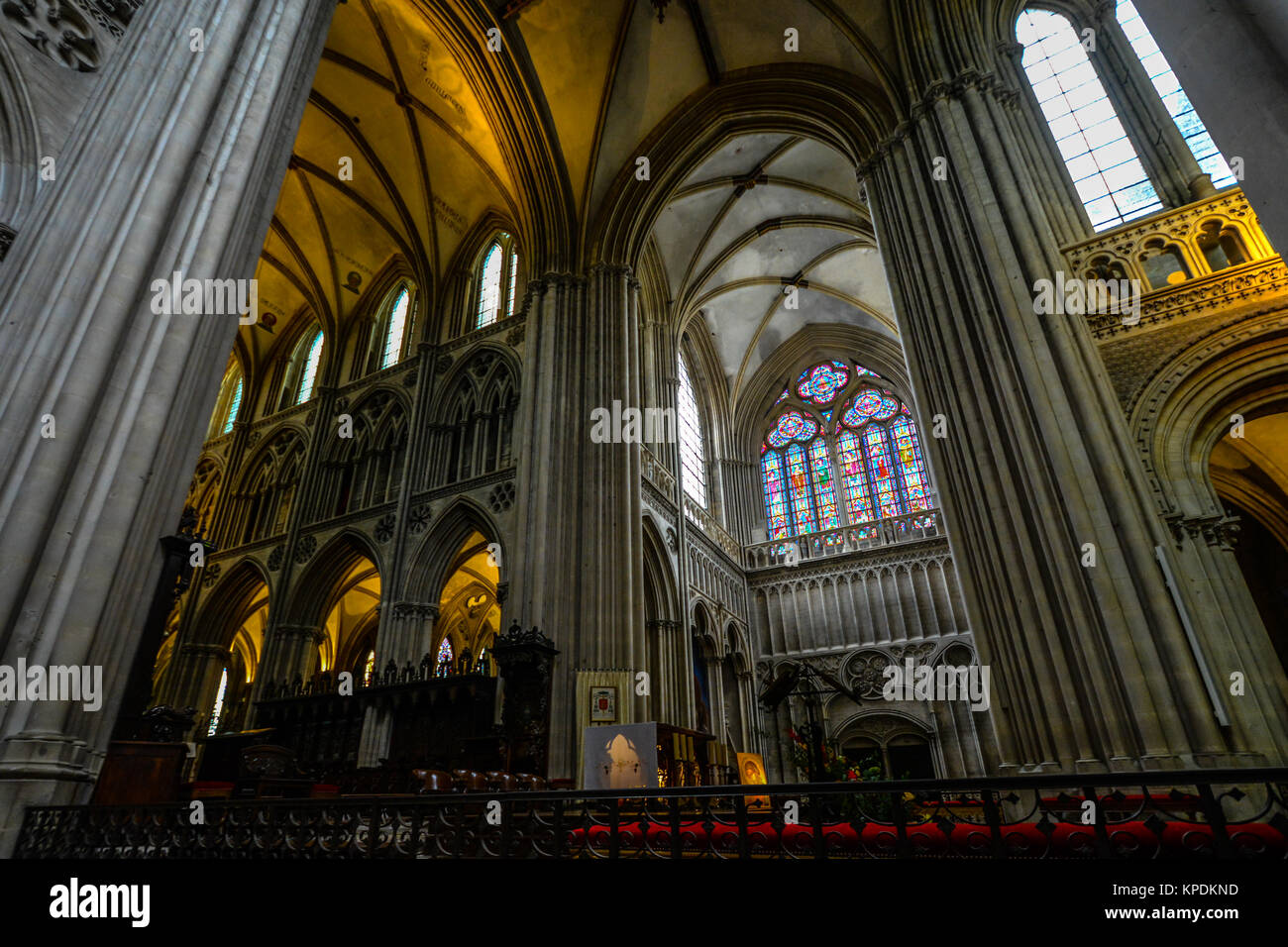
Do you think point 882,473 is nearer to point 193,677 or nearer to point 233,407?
point 193,677

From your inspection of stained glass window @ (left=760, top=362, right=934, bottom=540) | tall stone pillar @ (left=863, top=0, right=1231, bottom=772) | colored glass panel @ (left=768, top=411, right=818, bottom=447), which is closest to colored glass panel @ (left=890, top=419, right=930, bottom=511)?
stained glass window @ (left=760, top=362, right=934, bottom=540)

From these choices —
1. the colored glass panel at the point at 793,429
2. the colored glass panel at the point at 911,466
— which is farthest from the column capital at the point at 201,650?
the colored glass panel at the point at 911,466

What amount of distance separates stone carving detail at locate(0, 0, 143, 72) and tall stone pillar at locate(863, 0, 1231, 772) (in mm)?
9459

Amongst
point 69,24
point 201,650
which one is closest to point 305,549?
point 201,650

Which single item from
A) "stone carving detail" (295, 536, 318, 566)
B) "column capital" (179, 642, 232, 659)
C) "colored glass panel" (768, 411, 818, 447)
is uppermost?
"colored glass panel" (768, 411, 818, 447)

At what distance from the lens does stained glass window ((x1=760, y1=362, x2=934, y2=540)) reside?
62.5 ft

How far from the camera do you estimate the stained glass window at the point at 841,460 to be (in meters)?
19.1

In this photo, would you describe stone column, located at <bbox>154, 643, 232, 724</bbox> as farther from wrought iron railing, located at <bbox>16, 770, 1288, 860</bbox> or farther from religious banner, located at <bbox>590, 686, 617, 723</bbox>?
wrought iron railing, located at <bbox>16, 770, 1288, 860</bbox>

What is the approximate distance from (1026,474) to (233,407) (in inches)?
846

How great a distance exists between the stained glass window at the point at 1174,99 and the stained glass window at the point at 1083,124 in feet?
1.62

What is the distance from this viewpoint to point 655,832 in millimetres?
3785

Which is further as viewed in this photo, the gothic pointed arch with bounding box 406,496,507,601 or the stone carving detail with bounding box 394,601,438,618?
the gothic pointed arch with bounding box 406,496,507,601

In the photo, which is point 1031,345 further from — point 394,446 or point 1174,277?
point 394,446
